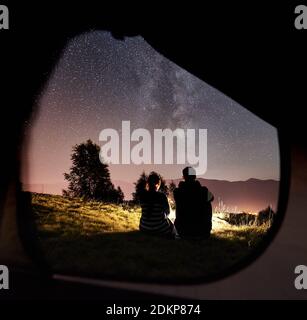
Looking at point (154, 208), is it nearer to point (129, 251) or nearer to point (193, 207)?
point (193, 207)

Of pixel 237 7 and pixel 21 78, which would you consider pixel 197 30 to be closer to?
pixel 237 7

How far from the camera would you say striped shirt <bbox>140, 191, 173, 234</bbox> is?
425 cm

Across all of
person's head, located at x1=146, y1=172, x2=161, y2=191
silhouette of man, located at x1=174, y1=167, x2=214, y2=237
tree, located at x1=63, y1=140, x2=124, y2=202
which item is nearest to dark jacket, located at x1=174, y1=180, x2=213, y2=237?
silhouette of man, located at x1=174, y1=167, x2=214, y2=237

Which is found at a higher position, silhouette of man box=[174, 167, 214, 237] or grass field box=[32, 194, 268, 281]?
silhouette of man box=[174, 167, 214, 237]

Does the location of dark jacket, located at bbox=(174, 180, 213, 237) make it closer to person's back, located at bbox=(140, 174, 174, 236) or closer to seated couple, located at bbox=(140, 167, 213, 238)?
seated couple, located at bbox=(140, 167, 213, 238)

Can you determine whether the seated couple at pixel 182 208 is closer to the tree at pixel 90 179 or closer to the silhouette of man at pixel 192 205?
the silhouette of man at pixel 192 205

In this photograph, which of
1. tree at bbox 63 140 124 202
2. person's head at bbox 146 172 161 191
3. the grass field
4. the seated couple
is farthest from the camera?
tree at bbox 63 140 124 202

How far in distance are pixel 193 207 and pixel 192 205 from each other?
3 centimetres

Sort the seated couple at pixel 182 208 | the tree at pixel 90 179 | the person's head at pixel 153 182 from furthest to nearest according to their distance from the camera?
the tree at pixel 90 179 < the seated couple at pixel 182 208 < the person's head at pixel 153 182

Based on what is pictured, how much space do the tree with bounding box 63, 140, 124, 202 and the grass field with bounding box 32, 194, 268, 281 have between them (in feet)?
66.3

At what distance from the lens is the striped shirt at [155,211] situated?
425 cm

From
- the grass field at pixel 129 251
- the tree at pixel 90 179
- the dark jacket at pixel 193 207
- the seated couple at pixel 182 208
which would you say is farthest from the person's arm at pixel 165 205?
the tree at pixel 90 179

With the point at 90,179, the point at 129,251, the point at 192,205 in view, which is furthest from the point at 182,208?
the point at 90,179

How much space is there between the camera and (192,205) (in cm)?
435
